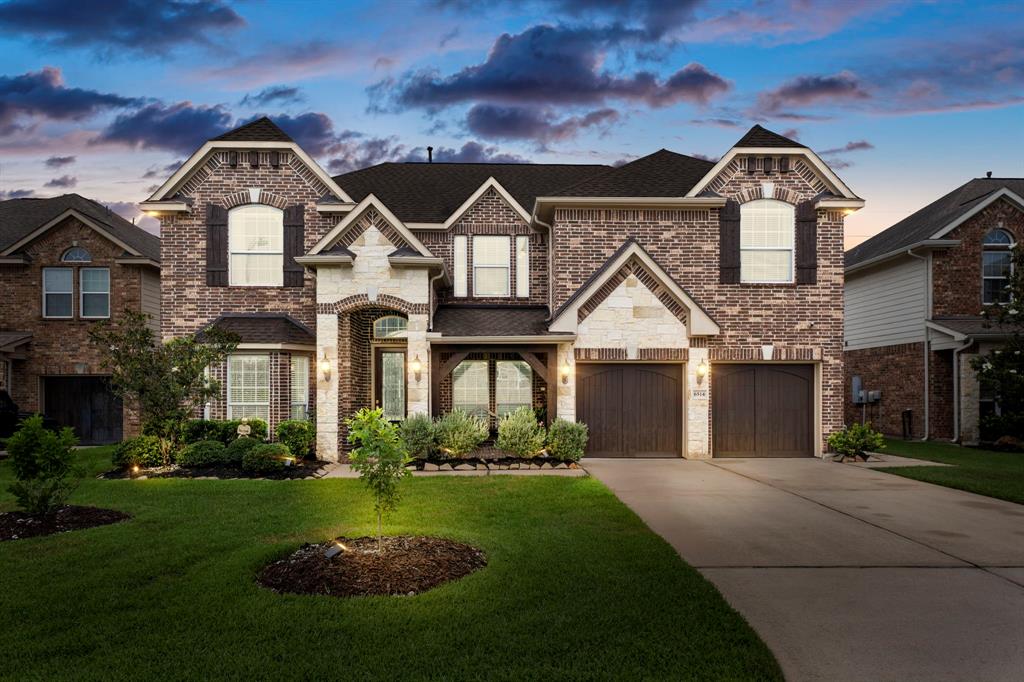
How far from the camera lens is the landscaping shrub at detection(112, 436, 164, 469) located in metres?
13.5

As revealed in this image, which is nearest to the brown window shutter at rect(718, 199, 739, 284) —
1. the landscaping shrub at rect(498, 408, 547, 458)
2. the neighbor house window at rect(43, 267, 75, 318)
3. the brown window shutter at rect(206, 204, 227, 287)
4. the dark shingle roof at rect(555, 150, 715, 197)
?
the dark shingle roof at rect(555, 150, 715, 197)

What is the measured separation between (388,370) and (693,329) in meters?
8.44

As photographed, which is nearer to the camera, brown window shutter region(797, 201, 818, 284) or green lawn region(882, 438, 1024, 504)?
green lawn region(882, 438, 1024, 504)

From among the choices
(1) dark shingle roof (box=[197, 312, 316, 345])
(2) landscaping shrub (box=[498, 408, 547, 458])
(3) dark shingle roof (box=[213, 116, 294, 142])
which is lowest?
(2) landscaping shrub (box=[498, 408, 547, 458])

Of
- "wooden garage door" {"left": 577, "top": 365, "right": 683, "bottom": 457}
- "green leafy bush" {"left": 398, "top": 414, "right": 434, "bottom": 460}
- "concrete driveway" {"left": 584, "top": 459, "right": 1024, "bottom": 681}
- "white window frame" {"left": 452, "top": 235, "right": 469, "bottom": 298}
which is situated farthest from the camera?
"white window frame" {"left": 452, "top": 235, "right": 469, "bottom": 298}

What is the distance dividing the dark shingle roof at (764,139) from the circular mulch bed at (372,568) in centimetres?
1352

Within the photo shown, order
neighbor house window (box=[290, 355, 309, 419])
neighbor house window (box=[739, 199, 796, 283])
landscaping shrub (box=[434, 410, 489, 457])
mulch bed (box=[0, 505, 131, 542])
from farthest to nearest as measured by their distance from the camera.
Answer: neighbor house window (box=[290, 355, 309, 419])
neighbor house window (box=[739, 199, 796, 283])
landscaping shrub (box=[434, 410, 489, 457])
mulch bed (box=[0, 505, 131, 542])

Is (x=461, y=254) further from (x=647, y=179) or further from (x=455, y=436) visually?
(x=455, y=436)

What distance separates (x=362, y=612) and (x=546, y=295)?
13.4 m

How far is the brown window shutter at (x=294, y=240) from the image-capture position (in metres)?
17.2

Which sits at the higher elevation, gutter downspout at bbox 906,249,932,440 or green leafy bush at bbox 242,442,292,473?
gutter downspout at bbox 906,249,932,440

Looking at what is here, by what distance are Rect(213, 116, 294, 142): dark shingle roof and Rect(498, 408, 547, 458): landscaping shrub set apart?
9820 millimetres

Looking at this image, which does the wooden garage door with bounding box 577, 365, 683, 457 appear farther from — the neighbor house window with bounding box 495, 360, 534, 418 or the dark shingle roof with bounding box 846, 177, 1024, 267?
the dark shingle roof with bounding box 846, 177, 1024, 267

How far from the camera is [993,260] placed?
20.9m
